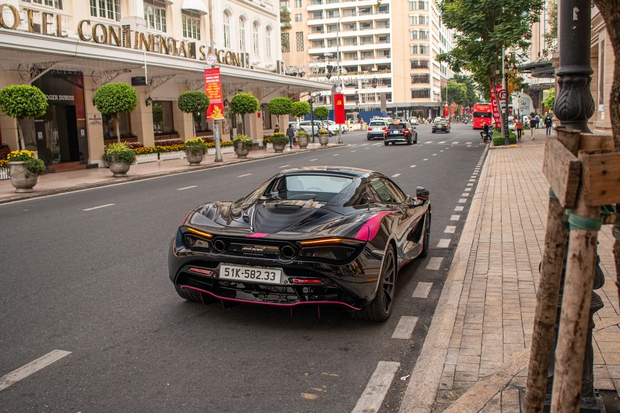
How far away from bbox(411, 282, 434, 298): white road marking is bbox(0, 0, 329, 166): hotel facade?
17.4 metres

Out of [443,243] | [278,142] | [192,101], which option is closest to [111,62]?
[192,101]

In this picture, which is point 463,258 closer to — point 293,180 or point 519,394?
point 293,180

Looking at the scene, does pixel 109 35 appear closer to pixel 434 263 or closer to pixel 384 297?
pixel 434 263

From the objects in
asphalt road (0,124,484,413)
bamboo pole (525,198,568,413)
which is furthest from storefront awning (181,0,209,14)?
bamboo pole (525,198,568,413)

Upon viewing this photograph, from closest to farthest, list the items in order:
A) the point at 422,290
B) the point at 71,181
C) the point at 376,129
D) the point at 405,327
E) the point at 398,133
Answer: the point at 405,327 < the point at 422,290 < the point at 71,181 < the point at 398,133 < the point at 376,129

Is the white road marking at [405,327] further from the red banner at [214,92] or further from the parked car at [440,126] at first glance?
the parked car at [440,126]

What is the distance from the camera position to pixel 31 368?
14.3 feet

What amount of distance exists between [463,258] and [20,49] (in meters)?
17.6

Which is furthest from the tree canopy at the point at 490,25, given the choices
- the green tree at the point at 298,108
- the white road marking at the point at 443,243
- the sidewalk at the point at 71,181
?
the white road marking at the point at 443,243

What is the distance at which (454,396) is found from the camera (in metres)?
3.76

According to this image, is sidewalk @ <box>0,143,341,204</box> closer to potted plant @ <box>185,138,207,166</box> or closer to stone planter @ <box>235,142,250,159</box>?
potted plant @ <box>185,138,207,166</box>

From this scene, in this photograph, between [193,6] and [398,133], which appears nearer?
[193,6]

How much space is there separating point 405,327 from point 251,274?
143 centimetres

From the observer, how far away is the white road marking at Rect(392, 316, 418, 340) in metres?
5.08
